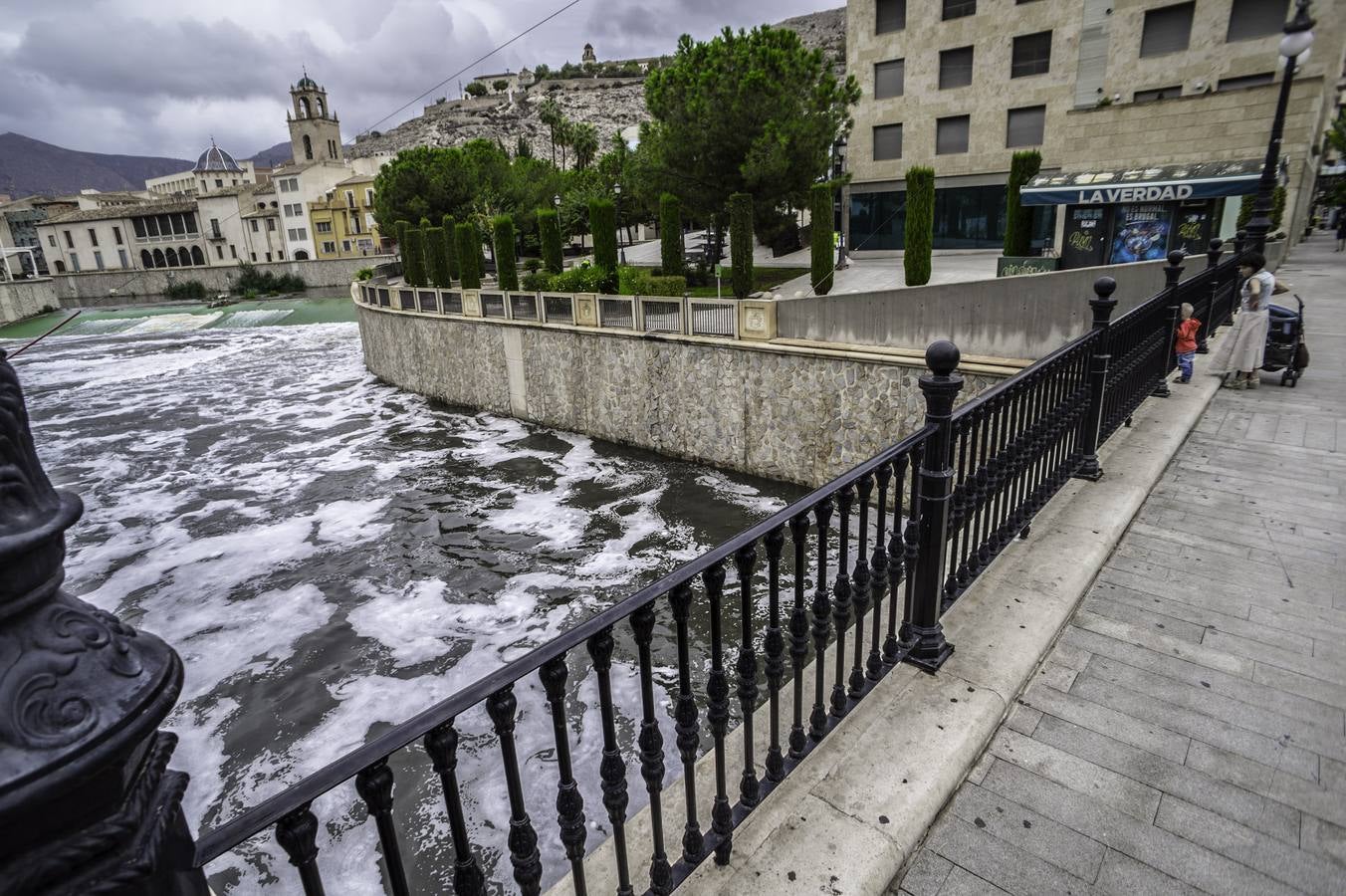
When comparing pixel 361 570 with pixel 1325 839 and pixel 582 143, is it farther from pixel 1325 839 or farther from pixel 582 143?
pixel 582 143

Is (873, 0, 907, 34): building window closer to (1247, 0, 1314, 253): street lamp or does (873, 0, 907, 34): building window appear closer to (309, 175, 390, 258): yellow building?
(1247, 0, 1314, 253): street lamp

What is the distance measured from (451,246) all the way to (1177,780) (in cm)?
2972

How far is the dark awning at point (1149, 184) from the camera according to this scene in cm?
1672

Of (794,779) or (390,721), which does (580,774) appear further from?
(794,779)

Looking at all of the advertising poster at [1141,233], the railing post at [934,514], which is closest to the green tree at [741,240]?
the advertising poster at [1141,233]

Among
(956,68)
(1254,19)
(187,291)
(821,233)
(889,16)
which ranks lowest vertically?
(187,291)

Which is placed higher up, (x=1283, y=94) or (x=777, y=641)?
(x=1283, y=94)

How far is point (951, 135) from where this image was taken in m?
26.9

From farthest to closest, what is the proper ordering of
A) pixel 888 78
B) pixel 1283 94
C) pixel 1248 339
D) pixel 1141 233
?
pixel 888 78
pixel 1141 233
pixel 1283 94
pixel 1248 339

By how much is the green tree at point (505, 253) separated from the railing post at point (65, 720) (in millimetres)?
25129

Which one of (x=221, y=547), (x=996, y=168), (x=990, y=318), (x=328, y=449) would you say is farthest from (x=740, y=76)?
(x=221, y=547)

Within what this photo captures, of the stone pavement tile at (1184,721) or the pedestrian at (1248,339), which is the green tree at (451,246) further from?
the stone pavement tile at (1184,721)

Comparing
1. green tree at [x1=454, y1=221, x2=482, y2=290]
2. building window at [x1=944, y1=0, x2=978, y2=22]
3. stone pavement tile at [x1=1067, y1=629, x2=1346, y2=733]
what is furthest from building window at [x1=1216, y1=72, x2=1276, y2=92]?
stone pavement tile at [x1=1067, y1=629, x2=1346, y2=733]

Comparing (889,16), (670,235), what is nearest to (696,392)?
(670,235)
